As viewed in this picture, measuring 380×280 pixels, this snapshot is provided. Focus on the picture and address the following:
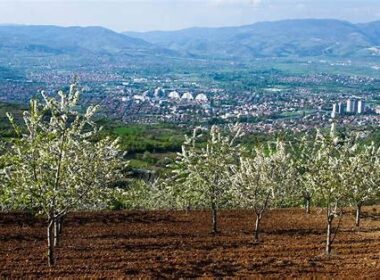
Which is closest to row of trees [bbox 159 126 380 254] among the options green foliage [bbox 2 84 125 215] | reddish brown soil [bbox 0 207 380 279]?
reddish brown soil [bbox 0 207 380 279]

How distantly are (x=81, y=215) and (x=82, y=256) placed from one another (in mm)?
13532

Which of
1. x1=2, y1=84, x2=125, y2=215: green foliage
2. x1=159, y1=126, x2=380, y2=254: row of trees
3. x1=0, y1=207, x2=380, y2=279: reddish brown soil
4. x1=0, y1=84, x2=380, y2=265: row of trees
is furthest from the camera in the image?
x1=159, y1=126, x2=380, y2=254: row of trees

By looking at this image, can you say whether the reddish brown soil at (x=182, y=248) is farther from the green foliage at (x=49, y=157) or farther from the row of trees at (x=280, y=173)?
the green foliage at (x=49, y=157)

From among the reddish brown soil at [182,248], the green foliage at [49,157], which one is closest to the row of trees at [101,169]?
the green foliage at [49,157]

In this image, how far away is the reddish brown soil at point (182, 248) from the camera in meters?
21.8

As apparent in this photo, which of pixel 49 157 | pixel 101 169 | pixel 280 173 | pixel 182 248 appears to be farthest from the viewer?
pixel 280 173

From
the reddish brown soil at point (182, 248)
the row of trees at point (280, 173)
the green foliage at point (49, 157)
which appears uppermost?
the green foliage at point (49, 157)

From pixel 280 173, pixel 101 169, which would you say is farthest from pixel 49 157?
pixel 280 173

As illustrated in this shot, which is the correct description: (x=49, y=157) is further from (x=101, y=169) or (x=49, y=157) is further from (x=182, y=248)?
(x=182, y=248)

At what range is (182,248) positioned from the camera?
27609 millimetres

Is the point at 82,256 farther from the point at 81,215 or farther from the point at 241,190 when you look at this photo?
the point at 81,215

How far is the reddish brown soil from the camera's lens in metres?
21.8

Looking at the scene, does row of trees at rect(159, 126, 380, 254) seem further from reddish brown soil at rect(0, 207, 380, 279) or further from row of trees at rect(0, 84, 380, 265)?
reddish brown soil at rect(0, 207, 380, 279)

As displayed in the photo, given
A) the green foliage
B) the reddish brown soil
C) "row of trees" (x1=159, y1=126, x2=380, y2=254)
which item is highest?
the green foliage
